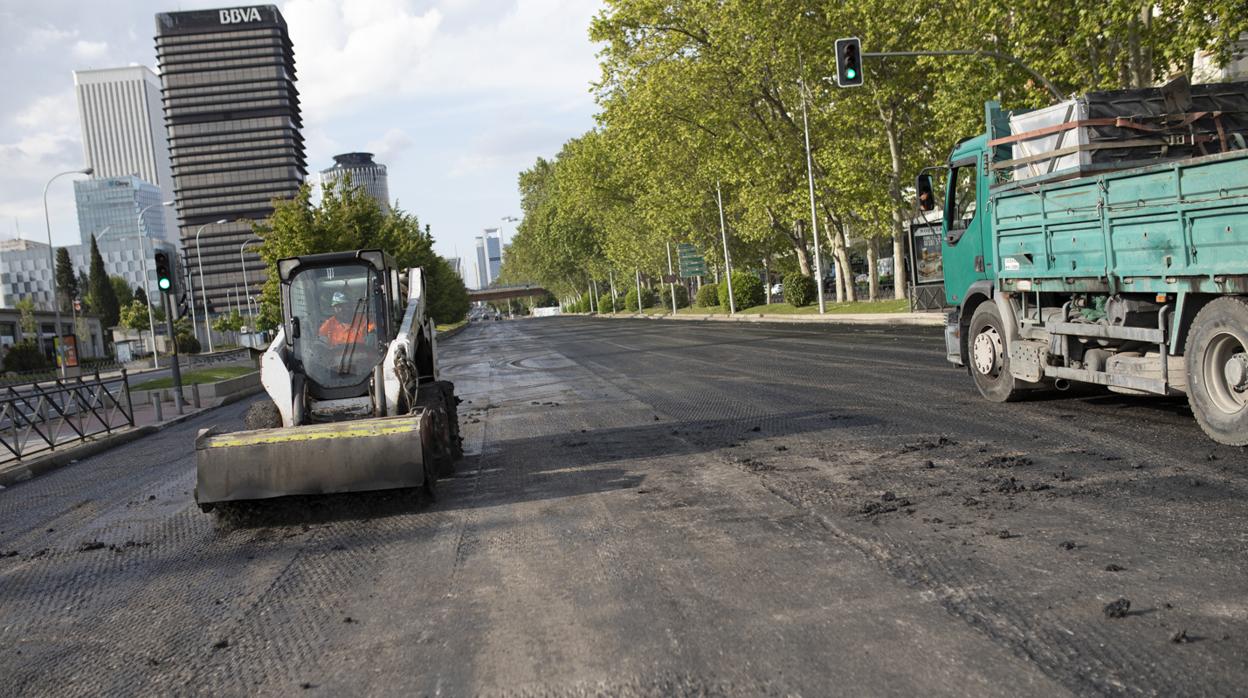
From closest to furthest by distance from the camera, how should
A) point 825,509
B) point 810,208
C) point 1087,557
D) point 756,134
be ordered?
point 1087,557, point 825,509, point 810,208, point 756,134

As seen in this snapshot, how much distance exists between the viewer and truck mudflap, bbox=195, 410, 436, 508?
7.60 metres

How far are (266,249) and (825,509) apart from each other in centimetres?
4764

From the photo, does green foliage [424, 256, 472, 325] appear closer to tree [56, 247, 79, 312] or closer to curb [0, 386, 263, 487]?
curb [0, 386, 263, 487]

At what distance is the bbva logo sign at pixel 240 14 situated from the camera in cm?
17788

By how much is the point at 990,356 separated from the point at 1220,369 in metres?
3.54

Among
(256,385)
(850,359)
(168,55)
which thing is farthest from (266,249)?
(168,55)

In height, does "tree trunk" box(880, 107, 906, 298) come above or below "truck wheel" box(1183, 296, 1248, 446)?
above

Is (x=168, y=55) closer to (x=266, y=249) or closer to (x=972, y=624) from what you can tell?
(x=266, y=249)

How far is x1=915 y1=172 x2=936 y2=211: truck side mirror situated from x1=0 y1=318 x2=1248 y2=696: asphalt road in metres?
2.90

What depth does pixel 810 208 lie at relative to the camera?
4147 centimetres

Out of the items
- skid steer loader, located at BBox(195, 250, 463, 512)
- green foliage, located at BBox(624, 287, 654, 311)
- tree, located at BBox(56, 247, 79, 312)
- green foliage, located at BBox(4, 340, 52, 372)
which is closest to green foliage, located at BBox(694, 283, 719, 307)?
green foliage, located at BBox(624, 287, 654, 311)

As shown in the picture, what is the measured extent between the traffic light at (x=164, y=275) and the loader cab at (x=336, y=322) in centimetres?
1273

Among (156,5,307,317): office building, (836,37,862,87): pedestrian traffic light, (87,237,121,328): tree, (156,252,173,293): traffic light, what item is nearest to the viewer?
(156,252,173,293): traffic light

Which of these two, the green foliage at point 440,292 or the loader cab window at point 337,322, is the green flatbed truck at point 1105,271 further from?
the green foliage at point 440,292
